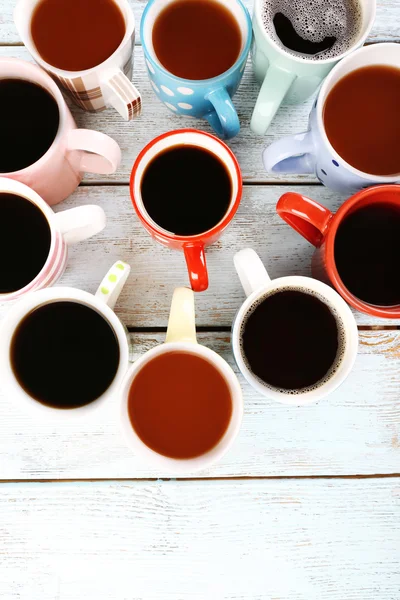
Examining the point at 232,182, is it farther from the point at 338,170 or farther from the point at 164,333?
the point at 164,333

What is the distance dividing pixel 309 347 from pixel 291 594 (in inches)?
16.2

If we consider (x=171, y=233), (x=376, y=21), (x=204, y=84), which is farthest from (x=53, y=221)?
(x=376, y=21)

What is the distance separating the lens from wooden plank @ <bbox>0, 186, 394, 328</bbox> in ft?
2.63

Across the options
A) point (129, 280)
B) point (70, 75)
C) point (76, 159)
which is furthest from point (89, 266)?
point (70, 75)

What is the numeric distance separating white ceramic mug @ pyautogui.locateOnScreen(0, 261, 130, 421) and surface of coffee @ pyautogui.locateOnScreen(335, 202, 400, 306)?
32cm

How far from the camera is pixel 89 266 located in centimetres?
80

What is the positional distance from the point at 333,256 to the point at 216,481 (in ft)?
1.32

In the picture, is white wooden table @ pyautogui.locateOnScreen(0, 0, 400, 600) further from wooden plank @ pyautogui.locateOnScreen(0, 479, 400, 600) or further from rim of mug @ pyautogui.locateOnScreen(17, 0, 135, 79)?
rim of mug @ pyautogui.locateOnScreen(17, 0, 135, 79)

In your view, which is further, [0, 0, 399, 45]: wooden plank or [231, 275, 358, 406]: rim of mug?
[0, 0, 399, 45]: wooden plank

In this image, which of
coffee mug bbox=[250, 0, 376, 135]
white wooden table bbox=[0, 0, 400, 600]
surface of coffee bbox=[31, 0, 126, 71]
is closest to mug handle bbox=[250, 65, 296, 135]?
coffee mug bbox=[250, 0, 376, 135]

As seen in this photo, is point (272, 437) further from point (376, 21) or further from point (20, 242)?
point (376, 21)

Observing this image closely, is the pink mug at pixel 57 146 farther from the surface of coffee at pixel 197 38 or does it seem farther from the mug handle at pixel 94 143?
the surface of coffee at pixel 197 38

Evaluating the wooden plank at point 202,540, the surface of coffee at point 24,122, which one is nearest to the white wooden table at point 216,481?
the wooden plank at point 202,540

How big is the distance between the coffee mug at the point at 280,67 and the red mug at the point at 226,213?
0.26ft
